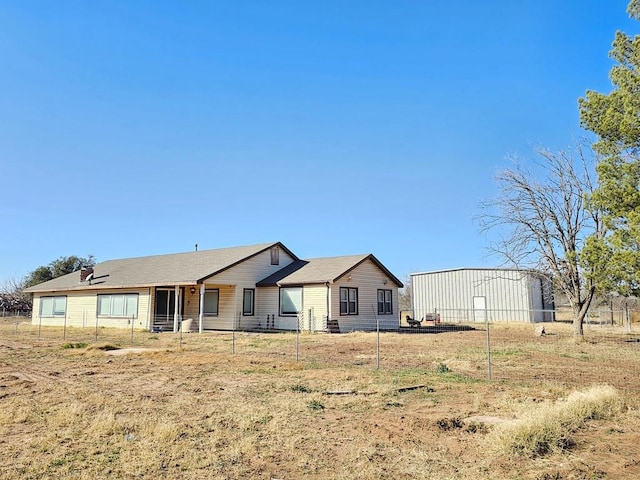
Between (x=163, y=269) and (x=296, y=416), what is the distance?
2281 cm

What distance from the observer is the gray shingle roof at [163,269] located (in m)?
25.0

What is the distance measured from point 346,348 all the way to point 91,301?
19.2m

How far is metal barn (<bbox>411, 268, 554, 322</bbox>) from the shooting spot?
35.2 meters

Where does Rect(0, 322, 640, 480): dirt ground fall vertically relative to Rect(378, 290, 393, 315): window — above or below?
below

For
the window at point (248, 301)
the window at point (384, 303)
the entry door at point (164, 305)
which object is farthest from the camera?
the window at point (384, 303)

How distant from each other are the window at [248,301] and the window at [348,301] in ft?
17.5

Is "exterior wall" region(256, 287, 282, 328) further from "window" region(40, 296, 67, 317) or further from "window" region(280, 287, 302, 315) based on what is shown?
"window" region(40, 296, 67, 317)

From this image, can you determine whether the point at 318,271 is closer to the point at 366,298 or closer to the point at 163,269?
the point at 366,298

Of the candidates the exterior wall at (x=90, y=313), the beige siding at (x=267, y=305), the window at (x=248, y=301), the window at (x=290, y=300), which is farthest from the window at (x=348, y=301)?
the exterior wall at (x=90, y=313)

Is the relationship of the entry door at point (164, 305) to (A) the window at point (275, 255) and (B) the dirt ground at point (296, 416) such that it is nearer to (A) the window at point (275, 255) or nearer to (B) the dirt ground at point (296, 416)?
(A) the window at point (275, 255)

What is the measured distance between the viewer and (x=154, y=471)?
4902 mm


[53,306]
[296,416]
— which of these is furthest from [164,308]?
[296,416]

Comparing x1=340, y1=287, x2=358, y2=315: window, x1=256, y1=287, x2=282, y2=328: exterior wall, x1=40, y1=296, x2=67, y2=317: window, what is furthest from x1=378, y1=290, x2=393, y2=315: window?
x1=40, y1=296, x2=67, y2=317: window

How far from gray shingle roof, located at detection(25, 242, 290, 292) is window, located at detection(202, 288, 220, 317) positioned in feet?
5.54
